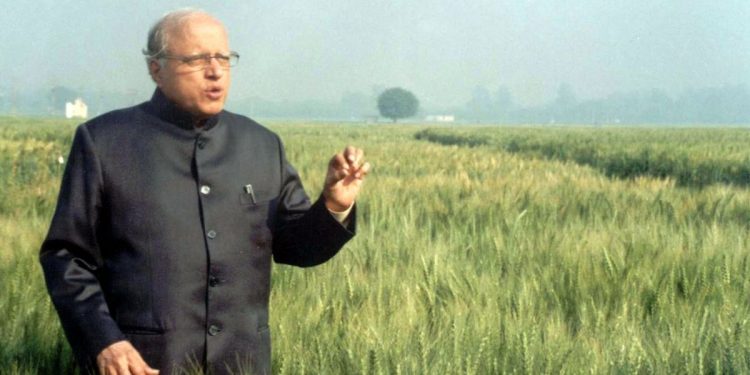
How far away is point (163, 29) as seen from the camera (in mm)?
1948

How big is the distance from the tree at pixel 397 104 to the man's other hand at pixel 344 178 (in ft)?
472

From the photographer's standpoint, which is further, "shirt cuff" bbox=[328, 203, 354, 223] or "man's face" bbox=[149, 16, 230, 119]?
"shirt cuff" bbox=[328, 203, 354, 223]

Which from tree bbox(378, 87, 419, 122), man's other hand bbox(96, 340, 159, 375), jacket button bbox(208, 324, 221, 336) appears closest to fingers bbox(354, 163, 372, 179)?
jacket button bbox(208, 324, 221, 336)

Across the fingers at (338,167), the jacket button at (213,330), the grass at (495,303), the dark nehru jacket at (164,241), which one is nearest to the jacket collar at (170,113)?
the dark nehru jacket at (164,241)

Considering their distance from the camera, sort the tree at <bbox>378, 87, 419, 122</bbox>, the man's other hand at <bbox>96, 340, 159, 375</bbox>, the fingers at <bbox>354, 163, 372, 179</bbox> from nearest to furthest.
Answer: the man's other hand at <bbox>96, 340, 159, 375</bbox> < the fingers at <bbox>354, 163, 372, 179</bbox> < the tree at <bbox>378, 87, 419, 122</bbox>

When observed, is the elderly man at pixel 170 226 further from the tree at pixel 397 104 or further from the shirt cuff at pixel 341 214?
the tree at pixel 397 104

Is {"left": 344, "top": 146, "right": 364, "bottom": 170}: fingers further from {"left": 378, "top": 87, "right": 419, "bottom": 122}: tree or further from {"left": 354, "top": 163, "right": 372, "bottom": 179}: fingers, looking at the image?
{"left": 378, "top": 87, "right": 419, "bottom": 122}: tree

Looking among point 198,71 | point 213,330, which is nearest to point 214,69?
point 198,71

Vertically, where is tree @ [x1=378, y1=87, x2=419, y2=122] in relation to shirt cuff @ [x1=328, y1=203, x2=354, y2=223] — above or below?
below

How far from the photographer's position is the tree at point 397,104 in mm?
145750

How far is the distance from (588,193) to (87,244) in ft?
14.3

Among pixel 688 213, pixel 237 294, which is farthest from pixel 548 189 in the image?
pixel 237 294

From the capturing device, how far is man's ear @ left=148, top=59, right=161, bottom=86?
198 cm

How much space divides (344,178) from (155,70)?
45cm
